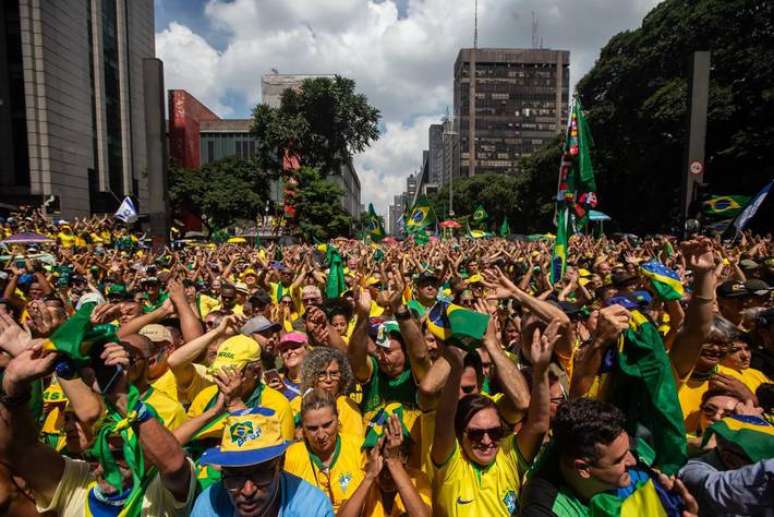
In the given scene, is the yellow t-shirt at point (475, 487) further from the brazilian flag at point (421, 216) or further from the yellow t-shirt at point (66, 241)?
the yellow t-shirt at point (66, 241)

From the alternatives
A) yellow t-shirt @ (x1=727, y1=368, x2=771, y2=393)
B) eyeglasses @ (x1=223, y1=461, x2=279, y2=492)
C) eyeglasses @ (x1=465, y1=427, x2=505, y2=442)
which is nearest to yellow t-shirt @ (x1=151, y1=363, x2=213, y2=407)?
eyeglasses @ (x1=223, y1=461, x2=279, y2=492)

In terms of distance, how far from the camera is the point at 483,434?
7.66 feet

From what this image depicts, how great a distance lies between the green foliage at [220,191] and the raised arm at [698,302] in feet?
120

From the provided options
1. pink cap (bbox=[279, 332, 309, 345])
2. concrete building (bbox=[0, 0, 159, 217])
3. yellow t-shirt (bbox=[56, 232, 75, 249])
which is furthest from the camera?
concrete building (bbox=[0, 0, 159, 217])

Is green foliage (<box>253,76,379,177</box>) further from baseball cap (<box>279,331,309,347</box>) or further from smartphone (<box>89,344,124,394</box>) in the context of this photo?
smartphone (<box>89,344,124,394</box>)

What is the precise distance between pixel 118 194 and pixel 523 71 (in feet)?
285

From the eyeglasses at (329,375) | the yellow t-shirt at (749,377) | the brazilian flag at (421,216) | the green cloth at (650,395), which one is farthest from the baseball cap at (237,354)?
the brazilian flag at (421,216)

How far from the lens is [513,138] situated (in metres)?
100

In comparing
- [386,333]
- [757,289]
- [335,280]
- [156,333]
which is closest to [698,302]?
[386,333]

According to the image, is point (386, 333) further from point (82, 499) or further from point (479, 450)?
point (82, 499)

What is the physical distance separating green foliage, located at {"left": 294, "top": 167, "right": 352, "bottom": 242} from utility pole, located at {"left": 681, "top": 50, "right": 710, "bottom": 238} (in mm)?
23104

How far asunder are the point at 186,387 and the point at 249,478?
1.73 meters

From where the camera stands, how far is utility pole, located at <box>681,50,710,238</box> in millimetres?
15398

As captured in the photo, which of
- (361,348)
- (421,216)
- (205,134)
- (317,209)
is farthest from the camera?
(205,134)
